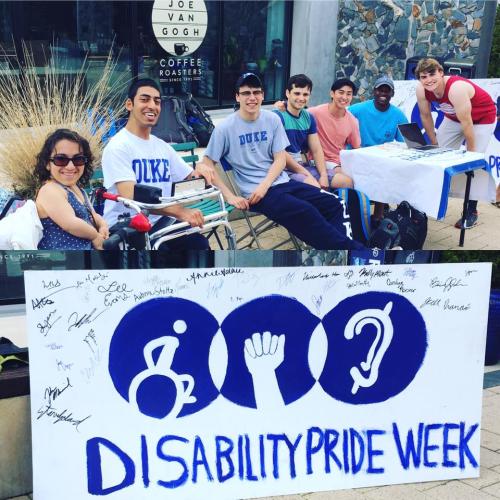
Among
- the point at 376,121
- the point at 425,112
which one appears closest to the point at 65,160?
the point at 376,121

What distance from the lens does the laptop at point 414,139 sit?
6595 mm

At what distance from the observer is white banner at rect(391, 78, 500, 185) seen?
321 inches

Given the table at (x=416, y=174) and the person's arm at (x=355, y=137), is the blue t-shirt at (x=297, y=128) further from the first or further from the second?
the person's arm at (x=355, y=137)

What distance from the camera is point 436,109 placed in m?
8.20

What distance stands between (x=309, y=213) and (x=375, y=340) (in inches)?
76.8

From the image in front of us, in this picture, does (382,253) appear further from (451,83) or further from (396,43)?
(396,43)

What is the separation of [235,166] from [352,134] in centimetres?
148

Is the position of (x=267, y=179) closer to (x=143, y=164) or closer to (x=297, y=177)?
(x=297, y=177)

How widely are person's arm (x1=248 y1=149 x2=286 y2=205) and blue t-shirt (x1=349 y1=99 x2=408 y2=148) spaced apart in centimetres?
153

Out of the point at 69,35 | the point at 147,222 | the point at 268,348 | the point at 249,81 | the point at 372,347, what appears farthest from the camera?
the point at 69,35

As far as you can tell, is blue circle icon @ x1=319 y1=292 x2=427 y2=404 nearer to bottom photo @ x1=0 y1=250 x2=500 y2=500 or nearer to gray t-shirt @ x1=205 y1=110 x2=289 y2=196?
bottom photo @ x1=0 y1=250 x2=500 y2=500

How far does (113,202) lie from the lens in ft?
15.4

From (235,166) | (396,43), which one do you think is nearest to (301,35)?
(396,43)

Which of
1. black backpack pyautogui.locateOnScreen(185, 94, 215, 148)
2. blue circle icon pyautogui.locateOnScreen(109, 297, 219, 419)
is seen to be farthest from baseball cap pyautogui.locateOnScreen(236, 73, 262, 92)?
black backpack pyautogui.locateOnScreen(185, 94, 215, 148)
